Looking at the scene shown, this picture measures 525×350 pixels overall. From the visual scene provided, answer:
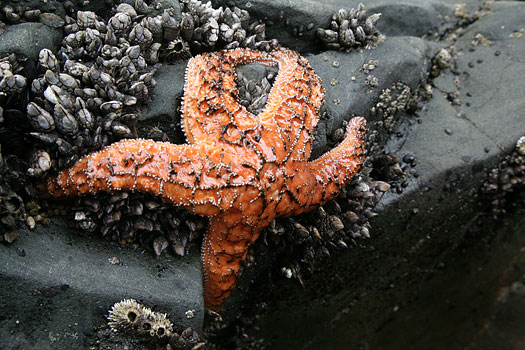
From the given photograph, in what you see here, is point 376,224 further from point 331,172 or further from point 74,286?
point 74,286

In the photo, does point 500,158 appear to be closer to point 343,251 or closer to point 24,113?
point 343,251

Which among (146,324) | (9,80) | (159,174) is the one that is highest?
(9,80)

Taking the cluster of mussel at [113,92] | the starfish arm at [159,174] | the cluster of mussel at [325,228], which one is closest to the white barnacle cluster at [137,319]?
the cluster of mussel at [113,92]

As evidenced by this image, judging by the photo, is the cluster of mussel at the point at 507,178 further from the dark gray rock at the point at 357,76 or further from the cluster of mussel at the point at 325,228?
the cluster of mussel at the point at 325,228

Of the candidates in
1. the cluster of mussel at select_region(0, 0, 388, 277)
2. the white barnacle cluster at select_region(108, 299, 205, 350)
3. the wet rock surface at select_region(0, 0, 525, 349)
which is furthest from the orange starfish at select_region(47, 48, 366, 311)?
the white barnacle cluster at select_region(108, 299, 205, 350)

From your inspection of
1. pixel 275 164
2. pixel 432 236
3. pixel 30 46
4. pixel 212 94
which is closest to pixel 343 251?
pixel 432 236

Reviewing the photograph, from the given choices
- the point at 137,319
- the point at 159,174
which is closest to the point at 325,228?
the point at 159,174
